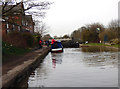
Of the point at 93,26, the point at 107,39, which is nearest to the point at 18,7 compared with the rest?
the point at 107,39

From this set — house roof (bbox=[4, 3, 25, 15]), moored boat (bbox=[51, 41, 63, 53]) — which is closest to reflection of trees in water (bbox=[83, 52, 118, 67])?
house roof (bbox=[4, 3, 25, 15])

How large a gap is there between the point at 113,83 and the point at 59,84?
234 cm

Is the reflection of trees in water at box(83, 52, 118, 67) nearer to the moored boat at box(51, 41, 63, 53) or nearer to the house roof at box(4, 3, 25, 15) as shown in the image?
the house roof at box(4, 3, 25, 15)

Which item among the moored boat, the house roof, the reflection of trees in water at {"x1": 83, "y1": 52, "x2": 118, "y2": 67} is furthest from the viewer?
the moored boat

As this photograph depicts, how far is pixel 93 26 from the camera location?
83.7 m

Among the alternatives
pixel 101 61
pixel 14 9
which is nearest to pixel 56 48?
pixel 14 9

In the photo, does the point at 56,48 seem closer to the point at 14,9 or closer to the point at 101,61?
the point at 14,9

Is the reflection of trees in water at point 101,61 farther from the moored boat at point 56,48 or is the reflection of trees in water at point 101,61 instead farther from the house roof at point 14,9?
the moored boat at point 56,48

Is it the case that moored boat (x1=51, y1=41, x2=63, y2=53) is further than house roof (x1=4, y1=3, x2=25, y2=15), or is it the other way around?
moored boat (x1=51, y1=41, x2=63, y2=53)

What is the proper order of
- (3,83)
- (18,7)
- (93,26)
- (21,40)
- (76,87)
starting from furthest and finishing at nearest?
1. (93,26)
2. (21,40)
3. (18,7)
4. (76,87)
5. (3,83)

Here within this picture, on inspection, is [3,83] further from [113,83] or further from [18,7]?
[18,7]

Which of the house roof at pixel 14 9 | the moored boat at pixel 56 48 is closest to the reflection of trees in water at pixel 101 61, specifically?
the house roof at pixel 14 9

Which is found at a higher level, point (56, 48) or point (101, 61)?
point (56, 48)

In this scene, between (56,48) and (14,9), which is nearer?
(14,9)
